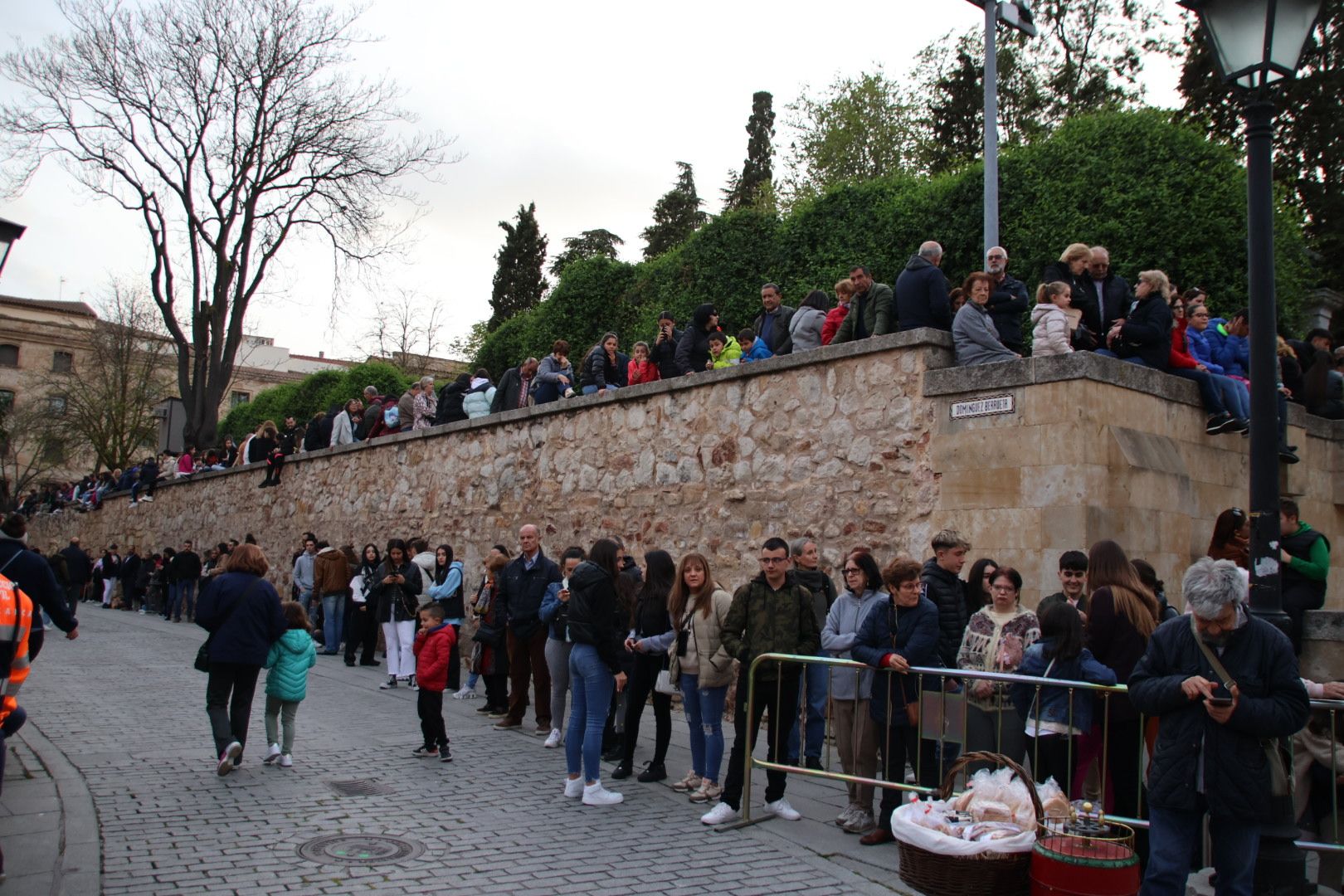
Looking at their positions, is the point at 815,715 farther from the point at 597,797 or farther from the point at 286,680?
the point at 286,680

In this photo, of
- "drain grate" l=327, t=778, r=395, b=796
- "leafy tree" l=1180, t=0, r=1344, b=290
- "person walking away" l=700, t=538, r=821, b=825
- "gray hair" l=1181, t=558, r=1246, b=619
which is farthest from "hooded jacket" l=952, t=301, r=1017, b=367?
"leafy tree" l=1180, t=0, r=1344, b=290

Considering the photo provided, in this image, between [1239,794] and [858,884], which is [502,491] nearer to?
[858,884]

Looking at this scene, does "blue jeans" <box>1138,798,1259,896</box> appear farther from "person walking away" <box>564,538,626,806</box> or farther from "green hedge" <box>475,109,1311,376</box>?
"green hedge" <box>475,109,1311,376</box>

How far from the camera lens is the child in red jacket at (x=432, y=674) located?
8.81 m

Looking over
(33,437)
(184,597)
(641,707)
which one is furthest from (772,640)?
(33,437)

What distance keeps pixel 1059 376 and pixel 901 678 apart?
3.25 m

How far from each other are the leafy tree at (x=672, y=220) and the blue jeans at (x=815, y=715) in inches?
1833

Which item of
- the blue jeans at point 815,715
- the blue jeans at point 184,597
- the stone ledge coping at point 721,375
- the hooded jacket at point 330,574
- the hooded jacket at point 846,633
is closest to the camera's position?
the hooded jacket at point 846,633

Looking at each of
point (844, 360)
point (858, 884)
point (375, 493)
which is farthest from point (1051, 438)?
point (375, 493)

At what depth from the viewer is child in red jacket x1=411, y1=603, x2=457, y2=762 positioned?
8.81 meters

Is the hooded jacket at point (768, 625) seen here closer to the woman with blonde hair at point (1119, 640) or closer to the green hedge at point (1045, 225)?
the woman with blonde hair at point (1119, 640)

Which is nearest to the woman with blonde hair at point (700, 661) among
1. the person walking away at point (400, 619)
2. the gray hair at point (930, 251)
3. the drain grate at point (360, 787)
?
the drain grate at point (360, 787)

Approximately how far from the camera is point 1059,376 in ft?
28.6

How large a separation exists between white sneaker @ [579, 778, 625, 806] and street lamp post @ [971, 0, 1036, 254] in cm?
633
